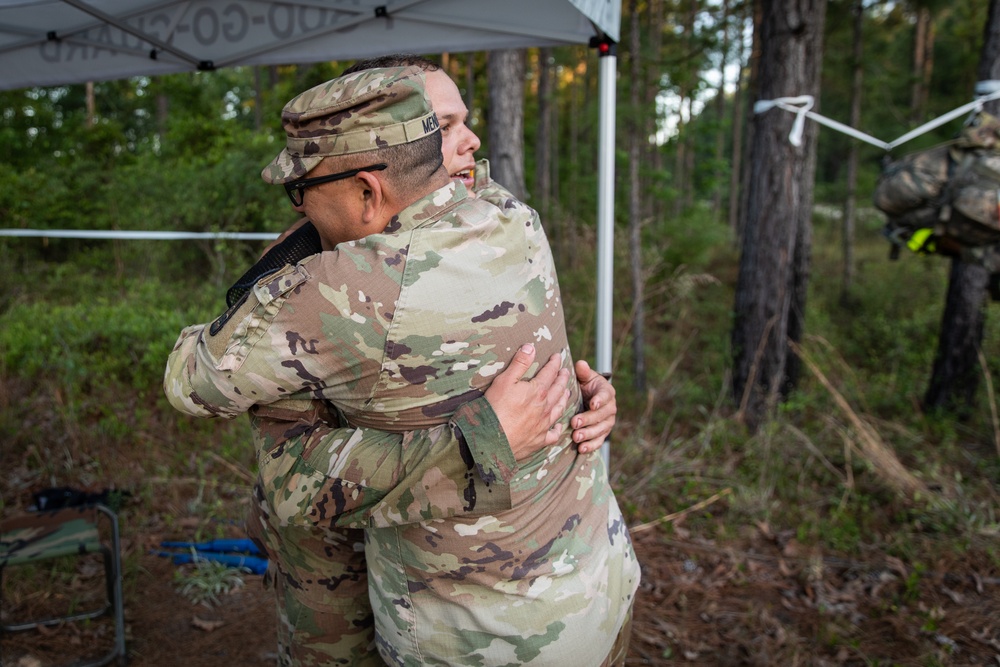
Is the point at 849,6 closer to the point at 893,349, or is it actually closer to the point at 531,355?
the point at 893,349

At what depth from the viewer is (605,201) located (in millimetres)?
3055

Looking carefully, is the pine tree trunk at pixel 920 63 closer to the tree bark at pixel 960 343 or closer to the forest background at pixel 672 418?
the forest background at pixel 672 418

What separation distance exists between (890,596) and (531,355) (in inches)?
127

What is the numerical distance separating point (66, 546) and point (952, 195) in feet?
15.2

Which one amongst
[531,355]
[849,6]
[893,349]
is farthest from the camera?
[849,6]

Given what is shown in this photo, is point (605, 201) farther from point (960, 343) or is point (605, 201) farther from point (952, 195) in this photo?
point (960, 343)

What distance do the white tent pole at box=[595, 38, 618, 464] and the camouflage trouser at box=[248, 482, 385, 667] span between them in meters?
1.48

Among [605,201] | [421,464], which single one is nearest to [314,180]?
[421,464]

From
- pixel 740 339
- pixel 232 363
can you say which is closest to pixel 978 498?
pixel 740 339

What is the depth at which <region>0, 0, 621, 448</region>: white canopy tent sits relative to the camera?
304 centimetres

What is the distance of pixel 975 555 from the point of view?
12.5 feet

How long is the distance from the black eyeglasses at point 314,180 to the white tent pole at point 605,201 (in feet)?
5.65

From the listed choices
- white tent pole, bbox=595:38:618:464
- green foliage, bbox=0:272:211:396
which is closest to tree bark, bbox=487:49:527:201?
white tent pole, bbox=595:38:618:464

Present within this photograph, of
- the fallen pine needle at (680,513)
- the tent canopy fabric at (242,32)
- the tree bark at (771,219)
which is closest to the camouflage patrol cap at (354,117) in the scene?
the tent canopy fabric at (242,32)
